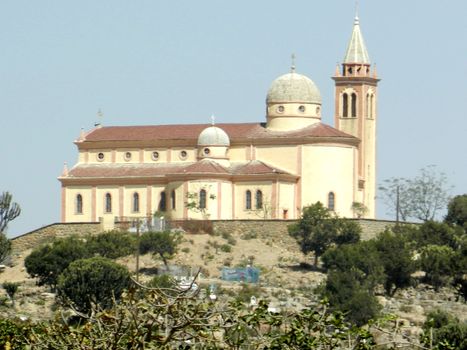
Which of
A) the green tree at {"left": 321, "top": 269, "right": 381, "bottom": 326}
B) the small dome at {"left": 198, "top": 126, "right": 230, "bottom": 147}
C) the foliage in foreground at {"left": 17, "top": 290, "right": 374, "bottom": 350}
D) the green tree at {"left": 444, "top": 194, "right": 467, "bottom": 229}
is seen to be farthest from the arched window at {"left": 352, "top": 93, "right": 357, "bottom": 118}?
the foliage in foreground at {"left": 17, "top": 290, "right": 374, "bottom": 350}

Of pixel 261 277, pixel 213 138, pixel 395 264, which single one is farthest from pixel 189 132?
pixel 395 264

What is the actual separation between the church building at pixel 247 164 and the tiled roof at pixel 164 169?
0.05 meters

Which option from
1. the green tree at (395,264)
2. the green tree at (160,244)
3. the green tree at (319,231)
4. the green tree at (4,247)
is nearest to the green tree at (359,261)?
the green tree at (395,264)

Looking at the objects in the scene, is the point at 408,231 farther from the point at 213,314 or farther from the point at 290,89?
the point at 213,314

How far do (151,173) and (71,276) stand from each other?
25.7m

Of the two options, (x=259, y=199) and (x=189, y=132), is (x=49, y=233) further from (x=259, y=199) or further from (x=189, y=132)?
(x=259, y=199)

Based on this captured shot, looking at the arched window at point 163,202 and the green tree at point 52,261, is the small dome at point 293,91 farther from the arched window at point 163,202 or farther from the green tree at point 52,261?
the green tree at point 52,261

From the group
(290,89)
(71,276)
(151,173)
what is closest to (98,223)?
(151,173)

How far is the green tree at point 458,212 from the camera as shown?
100 m

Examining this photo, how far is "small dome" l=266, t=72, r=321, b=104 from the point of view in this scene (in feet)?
319

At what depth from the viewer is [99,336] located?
19.7 meters

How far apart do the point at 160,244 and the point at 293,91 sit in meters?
14.0

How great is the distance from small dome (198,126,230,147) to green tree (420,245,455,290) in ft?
47.9

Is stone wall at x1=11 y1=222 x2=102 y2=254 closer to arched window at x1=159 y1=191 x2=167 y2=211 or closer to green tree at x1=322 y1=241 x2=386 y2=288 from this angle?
arched window at x1=159 y1=191 x2=167 y2=211
